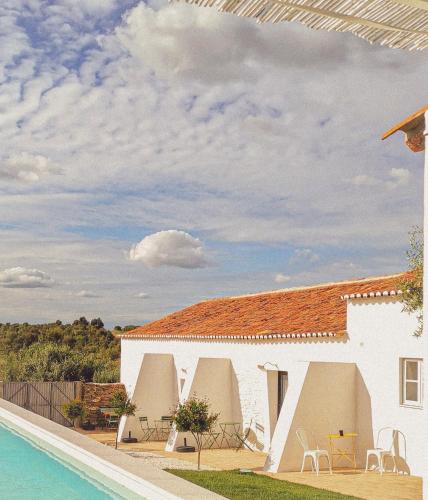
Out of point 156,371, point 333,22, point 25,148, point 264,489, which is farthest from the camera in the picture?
point 156,371

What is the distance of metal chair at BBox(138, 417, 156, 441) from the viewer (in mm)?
25250

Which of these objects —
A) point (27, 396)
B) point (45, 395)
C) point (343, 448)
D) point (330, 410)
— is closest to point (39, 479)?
point (330, 410)

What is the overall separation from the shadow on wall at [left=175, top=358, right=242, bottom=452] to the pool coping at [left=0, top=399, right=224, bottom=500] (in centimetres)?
528

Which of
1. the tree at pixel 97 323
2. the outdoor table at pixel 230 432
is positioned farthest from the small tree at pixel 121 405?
the tree at pixel 97 323

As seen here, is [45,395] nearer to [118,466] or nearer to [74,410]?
[74,410]

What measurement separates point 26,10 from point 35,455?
10.0m

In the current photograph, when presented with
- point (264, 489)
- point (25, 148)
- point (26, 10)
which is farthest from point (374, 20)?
point (25, 148)

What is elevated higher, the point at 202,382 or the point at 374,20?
the point at 374,20

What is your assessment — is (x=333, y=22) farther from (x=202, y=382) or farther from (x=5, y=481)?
(x=202, y=382)

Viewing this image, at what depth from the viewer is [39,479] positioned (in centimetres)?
1455

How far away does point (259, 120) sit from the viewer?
55.0 feet

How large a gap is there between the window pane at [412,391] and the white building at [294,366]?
2cm

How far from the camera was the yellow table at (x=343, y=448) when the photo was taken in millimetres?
17719

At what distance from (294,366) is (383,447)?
113 inches
